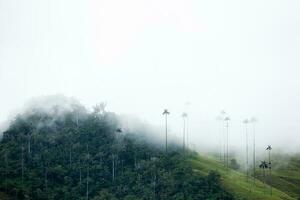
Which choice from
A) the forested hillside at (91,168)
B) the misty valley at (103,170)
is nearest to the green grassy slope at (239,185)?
the misty valley at (103,170)

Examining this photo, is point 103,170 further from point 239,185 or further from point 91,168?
point 239,185

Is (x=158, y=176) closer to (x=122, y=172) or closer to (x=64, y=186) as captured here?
(x=122, y=172)

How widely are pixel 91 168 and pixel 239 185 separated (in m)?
56.4

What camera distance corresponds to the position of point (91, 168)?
591ft

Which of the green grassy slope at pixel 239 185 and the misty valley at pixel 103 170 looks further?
the green grassy slope at pixel 239 185

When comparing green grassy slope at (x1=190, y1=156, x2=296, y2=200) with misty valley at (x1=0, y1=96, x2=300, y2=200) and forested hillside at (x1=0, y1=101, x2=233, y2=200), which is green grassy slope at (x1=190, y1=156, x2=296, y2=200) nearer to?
misty valley at (x1=0, y1=96, x2=300, y2=200)

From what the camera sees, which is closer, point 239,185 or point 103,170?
point 239,185

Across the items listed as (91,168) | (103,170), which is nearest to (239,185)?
(103,170)

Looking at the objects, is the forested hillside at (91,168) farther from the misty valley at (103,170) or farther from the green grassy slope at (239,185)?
→ the green grassy slope at (239,185)

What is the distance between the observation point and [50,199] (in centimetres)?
15825

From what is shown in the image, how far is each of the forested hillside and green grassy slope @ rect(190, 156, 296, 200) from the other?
4558 millimetres

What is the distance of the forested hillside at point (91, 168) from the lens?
6212 inches

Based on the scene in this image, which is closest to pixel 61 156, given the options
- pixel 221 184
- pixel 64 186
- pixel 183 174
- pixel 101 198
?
pixel 64 186

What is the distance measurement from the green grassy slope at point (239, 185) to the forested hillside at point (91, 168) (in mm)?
4558
